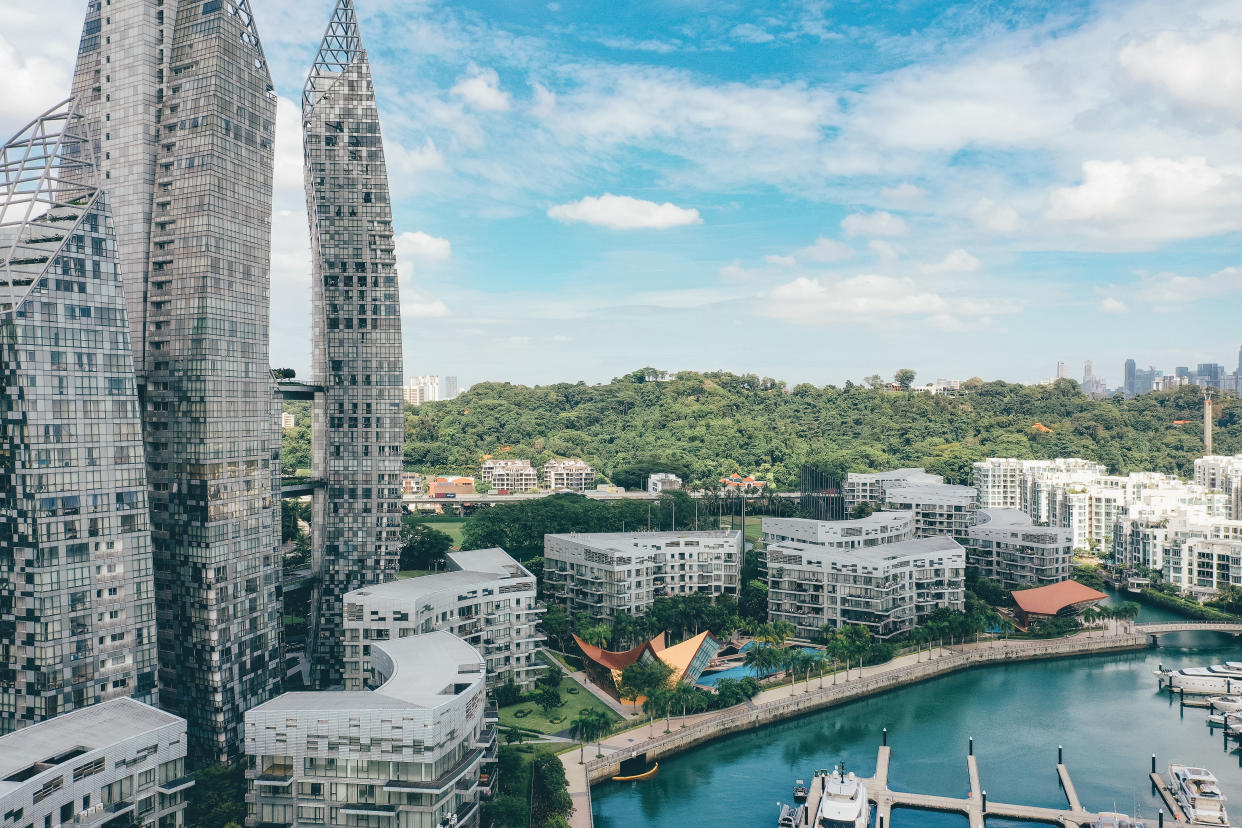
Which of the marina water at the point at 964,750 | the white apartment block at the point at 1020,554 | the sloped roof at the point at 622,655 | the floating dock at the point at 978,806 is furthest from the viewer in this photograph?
the white apartment block at the point at 1020,554

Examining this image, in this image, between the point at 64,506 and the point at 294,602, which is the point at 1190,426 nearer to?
the point at 294,602

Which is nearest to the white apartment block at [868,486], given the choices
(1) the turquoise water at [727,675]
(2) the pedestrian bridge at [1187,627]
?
(2) the pedestrian bridge at [1187,627]

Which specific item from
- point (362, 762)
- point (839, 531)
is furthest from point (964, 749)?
point (362, 762)

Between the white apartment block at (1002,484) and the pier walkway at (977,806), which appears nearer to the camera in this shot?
the pier walkway at (977,806)

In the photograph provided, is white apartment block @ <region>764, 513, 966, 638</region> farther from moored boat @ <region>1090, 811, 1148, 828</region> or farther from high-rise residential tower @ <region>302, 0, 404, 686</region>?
high-rise residential tower @ <region>302, 0, 404, 686</region>

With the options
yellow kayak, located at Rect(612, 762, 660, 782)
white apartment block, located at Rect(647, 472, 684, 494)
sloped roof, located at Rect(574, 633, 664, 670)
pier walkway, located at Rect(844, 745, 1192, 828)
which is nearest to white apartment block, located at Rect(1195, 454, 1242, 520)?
pier walkway, located at Rect(844, 745, 1192, 828)

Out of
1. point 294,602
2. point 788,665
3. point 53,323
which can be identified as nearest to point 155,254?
point 53,323

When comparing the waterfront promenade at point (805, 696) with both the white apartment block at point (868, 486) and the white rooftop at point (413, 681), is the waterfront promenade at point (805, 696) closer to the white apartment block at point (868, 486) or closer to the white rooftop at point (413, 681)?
the white rooftop at point (413, 681)
